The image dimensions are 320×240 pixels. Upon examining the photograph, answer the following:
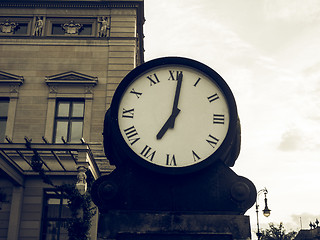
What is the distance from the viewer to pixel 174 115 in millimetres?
2932

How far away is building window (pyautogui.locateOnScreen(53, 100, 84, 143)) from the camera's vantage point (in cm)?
1973

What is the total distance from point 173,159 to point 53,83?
724 inches

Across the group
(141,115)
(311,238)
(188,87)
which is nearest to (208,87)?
(188,87)

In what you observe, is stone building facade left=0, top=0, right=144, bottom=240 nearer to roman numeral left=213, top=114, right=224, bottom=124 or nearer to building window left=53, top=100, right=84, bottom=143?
building window left=53, top=100, right=84, bottom=143

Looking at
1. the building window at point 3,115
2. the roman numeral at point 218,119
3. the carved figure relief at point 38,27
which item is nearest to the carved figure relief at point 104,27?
the carved figure relief at point 38,27

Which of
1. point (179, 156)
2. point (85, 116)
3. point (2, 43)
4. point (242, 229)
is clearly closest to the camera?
point (242, 229)

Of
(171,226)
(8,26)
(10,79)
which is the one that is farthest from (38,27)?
(171,226)

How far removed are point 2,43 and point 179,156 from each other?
20.3 m

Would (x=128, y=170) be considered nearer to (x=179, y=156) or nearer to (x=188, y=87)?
(x=179, y=156)

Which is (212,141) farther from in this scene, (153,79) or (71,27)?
(71,27)

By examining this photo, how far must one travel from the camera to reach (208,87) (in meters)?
3.01

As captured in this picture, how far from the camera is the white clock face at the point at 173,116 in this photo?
2.83 meters

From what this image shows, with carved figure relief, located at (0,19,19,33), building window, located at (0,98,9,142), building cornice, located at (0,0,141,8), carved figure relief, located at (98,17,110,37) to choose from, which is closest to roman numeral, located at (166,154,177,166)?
building window, located at (0,98,9,142)

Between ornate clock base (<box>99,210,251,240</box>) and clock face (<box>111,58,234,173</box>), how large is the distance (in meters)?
0.31
